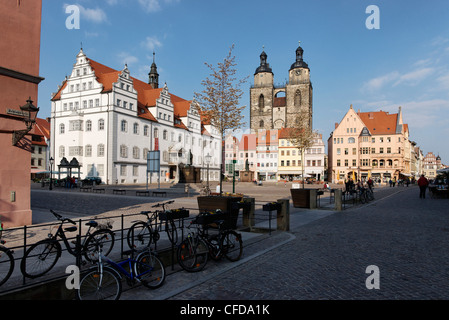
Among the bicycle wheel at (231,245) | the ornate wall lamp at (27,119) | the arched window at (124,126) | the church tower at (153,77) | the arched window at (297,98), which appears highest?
the arched window at (297,98)

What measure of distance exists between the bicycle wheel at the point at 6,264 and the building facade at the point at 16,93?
5791 mm

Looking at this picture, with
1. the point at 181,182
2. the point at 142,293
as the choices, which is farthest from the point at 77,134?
the point at 142,293

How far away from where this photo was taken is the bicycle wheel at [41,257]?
18.0ft

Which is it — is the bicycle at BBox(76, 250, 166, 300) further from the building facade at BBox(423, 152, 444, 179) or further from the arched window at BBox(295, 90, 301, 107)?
the building facade at BBox(423, 152, 444, 179)

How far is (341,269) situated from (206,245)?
2.66 meters

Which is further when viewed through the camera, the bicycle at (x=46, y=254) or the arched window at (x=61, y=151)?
the arched window at (x=61, y=151)

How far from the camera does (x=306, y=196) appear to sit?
59.0ft

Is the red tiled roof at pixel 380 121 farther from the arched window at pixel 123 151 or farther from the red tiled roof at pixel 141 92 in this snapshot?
the arched window at pixel 123 151

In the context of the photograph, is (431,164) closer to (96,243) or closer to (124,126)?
(124,126)

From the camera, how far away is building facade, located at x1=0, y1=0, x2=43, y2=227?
33.0 feet

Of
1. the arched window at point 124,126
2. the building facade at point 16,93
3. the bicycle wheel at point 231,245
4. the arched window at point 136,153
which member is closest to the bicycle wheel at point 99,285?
the bicycle wheel at point 231,245

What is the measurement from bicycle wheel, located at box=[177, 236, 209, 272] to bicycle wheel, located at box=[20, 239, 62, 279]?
7.25 ft

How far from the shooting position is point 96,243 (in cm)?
581
